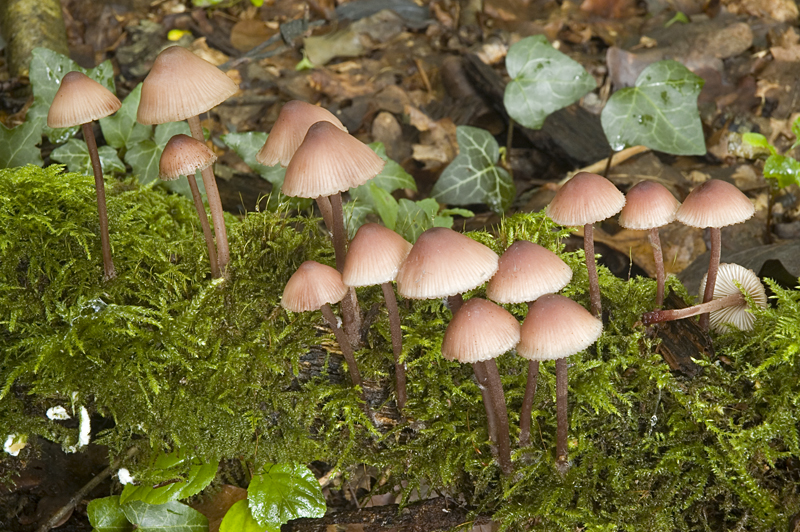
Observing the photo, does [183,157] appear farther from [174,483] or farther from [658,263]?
[658,263]

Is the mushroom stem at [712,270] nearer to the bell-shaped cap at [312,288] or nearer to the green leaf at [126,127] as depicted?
the bell-shaped cap at [312,288]

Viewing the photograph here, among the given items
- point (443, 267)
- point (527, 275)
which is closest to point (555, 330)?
point (527, 275)

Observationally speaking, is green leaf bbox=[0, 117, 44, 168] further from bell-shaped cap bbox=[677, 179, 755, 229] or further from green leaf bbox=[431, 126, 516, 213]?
bell-shaped cap bbox=[677, 179, 755, 229]

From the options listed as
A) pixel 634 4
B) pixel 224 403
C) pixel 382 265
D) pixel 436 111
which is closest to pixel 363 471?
pixel 224 403

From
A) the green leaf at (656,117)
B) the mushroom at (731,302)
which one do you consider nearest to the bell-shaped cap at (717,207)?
the mushroom at (731,302)

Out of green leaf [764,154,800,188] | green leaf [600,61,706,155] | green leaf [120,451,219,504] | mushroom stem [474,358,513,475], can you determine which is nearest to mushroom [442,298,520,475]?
mushroom stem [474,358,513,475]

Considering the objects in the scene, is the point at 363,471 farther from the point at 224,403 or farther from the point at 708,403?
the point at 708,403
